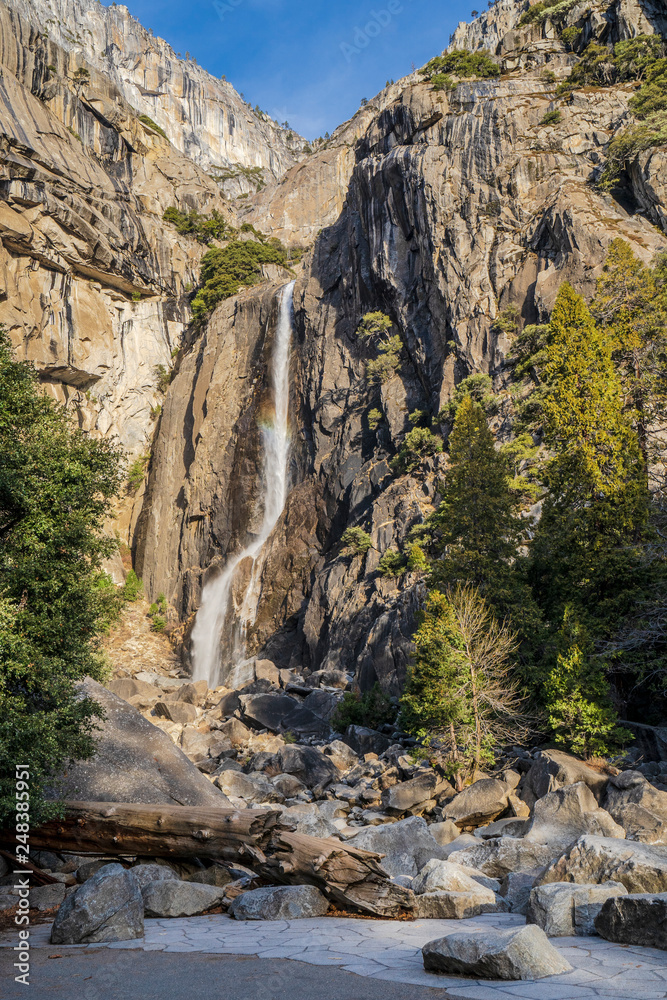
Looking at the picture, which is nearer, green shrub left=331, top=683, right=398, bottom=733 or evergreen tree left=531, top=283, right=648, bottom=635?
evergreen tree left=531, top=283, right=648, bottom=635

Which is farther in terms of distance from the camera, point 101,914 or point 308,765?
point 308,765

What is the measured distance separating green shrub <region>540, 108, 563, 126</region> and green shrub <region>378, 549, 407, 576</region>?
30.7m

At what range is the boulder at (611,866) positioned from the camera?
676 cm

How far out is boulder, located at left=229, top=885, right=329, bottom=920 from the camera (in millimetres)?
7254

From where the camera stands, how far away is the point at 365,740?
1027 inches

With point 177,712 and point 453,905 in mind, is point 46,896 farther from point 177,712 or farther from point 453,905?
point 177,712

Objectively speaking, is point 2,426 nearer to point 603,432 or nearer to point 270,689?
point 603,432

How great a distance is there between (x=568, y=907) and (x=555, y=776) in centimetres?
1074

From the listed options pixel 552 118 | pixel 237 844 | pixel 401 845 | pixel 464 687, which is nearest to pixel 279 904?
pixel 237 844

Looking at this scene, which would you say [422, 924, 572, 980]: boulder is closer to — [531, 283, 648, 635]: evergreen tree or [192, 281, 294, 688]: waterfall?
[531, 283, 648, 635]: evergreen tree

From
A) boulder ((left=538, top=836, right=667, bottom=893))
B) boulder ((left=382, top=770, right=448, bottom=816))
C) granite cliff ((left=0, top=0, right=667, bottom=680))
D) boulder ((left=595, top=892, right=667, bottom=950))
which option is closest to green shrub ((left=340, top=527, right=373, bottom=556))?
granite cliff ((left=0, top=0, right=667, bottom=680))

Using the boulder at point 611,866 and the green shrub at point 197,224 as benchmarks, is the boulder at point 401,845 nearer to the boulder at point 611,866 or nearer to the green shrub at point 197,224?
the boulder at point 611,866

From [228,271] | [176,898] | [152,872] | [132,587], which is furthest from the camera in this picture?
[228,271]

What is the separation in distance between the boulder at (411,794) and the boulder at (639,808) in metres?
5.58
